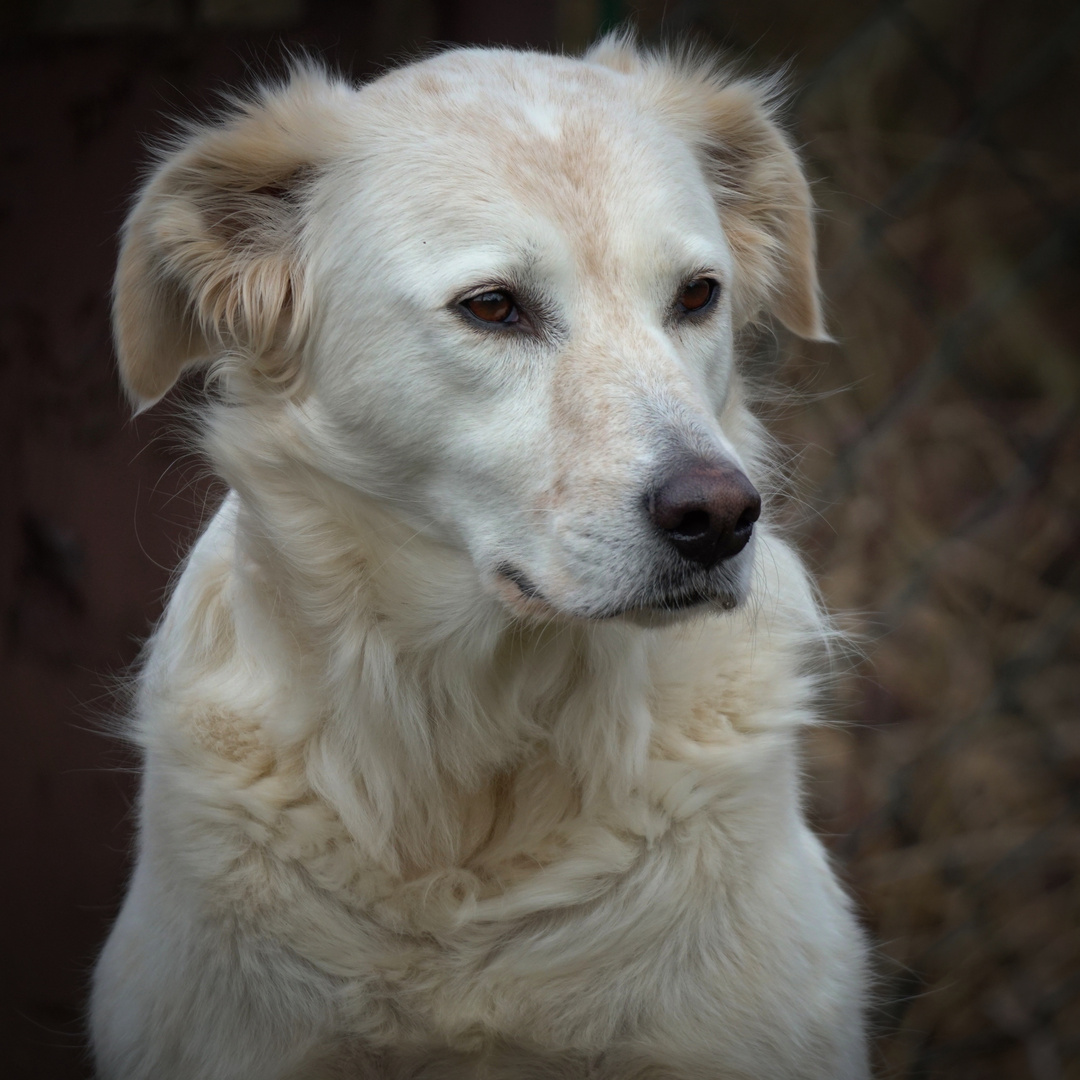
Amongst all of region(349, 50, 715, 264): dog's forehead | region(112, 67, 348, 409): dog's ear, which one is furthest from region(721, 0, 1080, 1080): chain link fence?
region(112, 67, 348, 409): dog's ear

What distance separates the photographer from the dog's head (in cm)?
160

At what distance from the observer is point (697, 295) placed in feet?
6.10

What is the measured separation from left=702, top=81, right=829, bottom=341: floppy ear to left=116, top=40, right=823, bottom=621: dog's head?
85mm

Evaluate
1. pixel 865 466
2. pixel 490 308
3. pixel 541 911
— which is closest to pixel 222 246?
pixel 490 308

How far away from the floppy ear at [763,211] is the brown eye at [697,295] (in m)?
0.31

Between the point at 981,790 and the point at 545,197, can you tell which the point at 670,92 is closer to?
the point at 545,197

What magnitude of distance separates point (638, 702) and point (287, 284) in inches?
36.4

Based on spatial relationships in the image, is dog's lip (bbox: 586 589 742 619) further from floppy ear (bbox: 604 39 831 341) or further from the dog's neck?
floppy ear (bbox: 604 39 831 341)

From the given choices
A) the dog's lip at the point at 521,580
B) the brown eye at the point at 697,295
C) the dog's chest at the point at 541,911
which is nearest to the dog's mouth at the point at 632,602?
the dog's lip at the point at 521,580

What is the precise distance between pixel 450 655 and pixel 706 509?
590 mm

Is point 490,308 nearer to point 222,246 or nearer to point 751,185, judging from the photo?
point 222,246

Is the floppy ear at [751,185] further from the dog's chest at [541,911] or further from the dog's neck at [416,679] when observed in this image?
the dog's chest at [541,911]

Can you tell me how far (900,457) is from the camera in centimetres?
430

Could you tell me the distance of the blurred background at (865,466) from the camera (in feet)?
8.59
